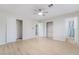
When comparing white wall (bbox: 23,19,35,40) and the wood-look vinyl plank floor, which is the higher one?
white wall (bbox: 23,19,35,40)


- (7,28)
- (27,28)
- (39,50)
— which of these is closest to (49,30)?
(27,28)

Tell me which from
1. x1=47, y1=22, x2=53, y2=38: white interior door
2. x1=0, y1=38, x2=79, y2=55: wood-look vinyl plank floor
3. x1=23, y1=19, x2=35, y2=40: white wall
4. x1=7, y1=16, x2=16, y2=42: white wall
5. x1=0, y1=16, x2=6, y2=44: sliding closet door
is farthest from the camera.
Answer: x1=47, y1=22, x2=53, y2=38: white interior door

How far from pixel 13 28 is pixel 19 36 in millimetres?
2428

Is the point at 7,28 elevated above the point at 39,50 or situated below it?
above

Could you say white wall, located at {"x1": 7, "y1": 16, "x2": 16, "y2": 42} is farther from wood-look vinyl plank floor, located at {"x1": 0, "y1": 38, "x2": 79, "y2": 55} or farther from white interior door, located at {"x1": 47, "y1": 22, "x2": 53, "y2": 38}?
white interior door, located at {"x1": 47, "y1": 22, "x2": 53, "y2": 38}

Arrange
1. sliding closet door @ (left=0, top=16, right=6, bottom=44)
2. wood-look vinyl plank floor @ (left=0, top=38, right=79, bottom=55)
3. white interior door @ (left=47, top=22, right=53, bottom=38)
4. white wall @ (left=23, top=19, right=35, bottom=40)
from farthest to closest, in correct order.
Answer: white interior door @ (left=47, top=22, right=53, bottom=38), white wall @ (left=23, top=19, right=35, bottom=40), sliding closet door @ (left=0, top=16, right=6, bottom=44), wood-look vinyl plank floor @ (left=0, top=38, right=79, bottom=55)

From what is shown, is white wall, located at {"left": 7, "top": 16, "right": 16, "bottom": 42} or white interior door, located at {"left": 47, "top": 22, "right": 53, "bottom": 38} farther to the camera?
white interior door, located at {"left": 47, "top": 22, "right": 53, "bottom": 38}

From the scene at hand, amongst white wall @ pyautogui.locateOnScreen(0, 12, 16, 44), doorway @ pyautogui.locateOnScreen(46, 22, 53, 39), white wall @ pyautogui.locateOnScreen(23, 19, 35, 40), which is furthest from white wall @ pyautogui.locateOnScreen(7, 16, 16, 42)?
doorway @ pyautogui.locateOnScreen(46, 22, 53, 39)

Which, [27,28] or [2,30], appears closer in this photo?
[2,30]

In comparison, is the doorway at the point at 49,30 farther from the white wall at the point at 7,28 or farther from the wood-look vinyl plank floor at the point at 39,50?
the wood-look vinyl plank floor at the point at 39,50

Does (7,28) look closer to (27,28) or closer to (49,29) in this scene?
(27,28)
